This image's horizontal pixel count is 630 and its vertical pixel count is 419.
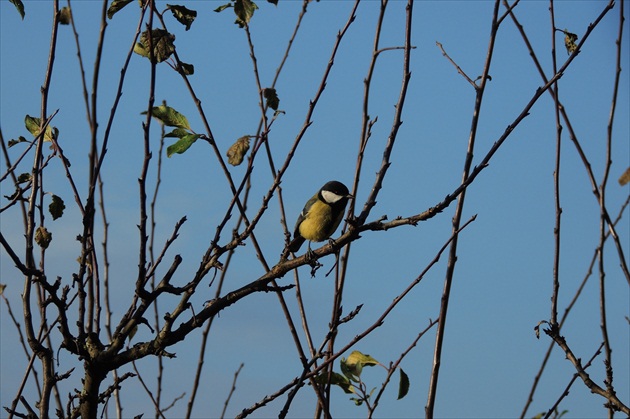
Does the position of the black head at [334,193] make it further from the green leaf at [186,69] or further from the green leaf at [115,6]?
the green leaf at [115,6]

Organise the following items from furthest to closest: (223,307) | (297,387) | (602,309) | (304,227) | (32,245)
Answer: (304,227)
(602,309)
(32,245)
(223,307)
(297,387)

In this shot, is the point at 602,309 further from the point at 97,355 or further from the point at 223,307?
the point at 97,355

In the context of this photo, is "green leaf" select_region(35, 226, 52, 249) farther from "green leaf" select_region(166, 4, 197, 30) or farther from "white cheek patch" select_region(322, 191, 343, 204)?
"white cheek patch" select_region(322, 191, 343, 204)

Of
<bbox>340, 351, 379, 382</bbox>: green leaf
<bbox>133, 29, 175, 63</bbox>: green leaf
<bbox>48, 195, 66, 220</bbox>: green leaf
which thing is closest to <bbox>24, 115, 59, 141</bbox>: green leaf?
<bbox>48, 195, 66, 220</bbox>: green leaf

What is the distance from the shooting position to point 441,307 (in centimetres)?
318

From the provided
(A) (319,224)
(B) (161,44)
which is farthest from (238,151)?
(A) (319,224)

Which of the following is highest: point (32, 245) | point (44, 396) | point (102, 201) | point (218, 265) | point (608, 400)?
point (102, 201)

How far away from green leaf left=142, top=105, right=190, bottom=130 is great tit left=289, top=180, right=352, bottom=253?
7.91 feet

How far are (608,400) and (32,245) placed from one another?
2480 mm

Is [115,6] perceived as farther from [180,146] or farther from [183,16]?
[180,146]

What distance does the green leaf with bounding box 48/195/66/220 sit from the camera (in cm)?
327

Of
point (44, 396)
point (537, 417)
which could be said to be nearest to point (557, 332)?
point (537, 417)

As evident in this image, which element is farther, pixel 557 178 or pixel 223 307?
pixel 557 178

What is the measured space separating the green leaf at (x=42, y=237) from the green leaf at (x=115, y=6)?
906 millimetres
